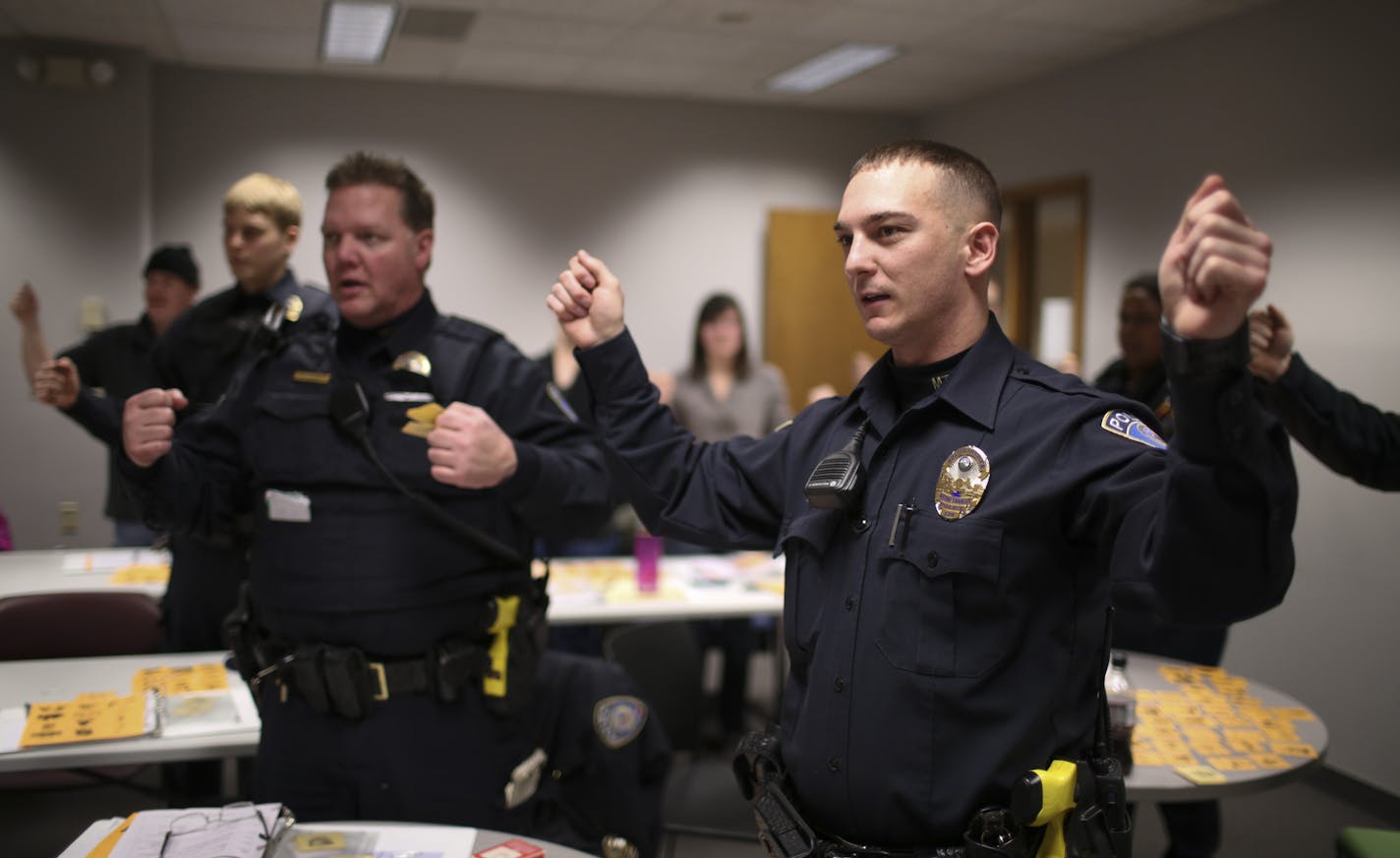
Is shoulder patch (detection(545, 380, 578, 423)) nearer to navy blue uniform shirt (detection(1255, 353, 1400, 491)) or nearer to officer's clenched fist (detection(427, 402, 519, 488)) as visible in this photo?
officer's clenched fist (detection(427, 402, 519, 488))

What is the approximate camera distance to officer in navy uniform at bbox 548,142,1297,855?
1.29 metres

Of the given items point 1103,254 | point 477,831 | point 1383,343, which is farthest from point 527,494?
point 1103,254

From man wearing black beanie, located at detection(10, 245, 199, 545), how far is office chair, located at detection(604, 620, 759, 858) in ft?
4.97

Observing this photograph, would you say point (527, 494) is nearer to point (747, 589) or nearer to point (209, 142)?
point (747, 589)

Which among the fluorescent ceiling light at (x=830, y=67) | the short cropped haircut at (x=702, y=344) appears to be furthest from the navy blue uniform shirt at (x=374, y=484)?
the fluorescent ceiling light at (x=830, y=67)

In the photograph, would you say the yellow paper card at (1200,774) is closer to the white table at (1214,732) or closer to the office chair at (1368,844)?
the white table at (1214,732)

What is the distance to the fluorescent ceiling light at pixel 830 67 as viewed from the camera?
5.71m

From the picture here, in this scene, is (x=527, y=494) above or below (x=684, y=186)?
below

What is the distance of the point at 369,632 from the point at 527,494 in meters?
0.40

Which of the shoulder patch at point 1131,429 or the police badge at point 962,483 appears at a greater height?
the shoulder patch at point 1131,429

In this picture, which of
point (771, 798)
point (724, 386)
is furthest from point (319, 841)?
point (724, 386)

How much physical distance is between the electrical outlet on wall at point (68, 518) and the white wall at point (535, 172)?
163 centimetres

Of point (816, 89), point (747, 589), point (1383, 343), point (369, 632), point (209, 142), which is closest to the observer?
point (369, 632)

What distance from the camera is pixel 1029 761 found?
131 centimetres
